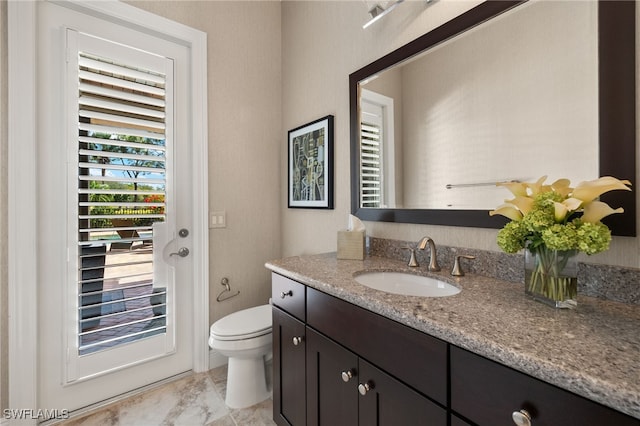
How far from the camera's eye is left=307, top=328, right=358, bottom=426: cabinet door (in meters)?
1.00

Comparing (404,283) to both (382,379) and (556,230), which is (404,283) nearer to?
(382,379)

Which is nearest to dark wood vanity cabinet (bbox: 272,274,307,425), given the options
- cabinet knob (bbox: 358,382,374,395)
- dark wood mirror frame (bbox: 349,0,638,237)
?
cabinet knob (bbox: 358,382,374,395)

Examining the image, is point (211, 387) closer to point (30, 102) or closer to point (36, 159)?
point (36, 159)

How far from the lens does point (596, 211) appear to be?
29.7 inches

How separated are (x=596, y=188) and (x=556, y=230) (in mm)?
141

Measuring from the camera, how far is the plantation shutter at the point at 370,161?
159 cm

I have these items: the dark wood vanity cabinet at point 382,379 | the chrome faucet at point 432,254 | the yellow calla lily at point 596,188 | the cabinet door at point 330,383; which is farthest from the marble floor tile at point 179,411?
the yellow calla lily at point 596,188

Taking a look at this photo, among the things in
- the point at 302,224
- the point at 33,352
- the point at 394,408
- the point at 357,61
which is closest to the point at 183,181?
the point at 302,224

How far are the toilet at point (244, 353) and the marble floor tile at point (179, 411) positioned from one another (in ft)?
0.19

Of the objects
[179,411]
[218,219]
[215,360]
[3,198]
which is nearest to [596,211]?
[218,219]

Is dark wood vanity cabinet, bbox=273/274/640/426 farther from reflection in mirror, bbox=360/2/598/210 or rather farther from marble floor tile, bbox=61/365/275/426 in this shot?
reflection in mirror, bbox=360/2/598/210

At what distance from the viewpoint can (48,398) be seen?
157 cm

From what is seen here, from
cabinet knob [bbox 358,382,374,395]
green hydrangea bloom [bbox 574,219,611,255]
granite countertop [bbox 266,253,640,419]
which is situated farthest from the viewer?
cabinet knob [bbox 358,382,374,395]

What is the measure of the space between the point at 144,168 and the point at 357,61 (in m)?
1.45
